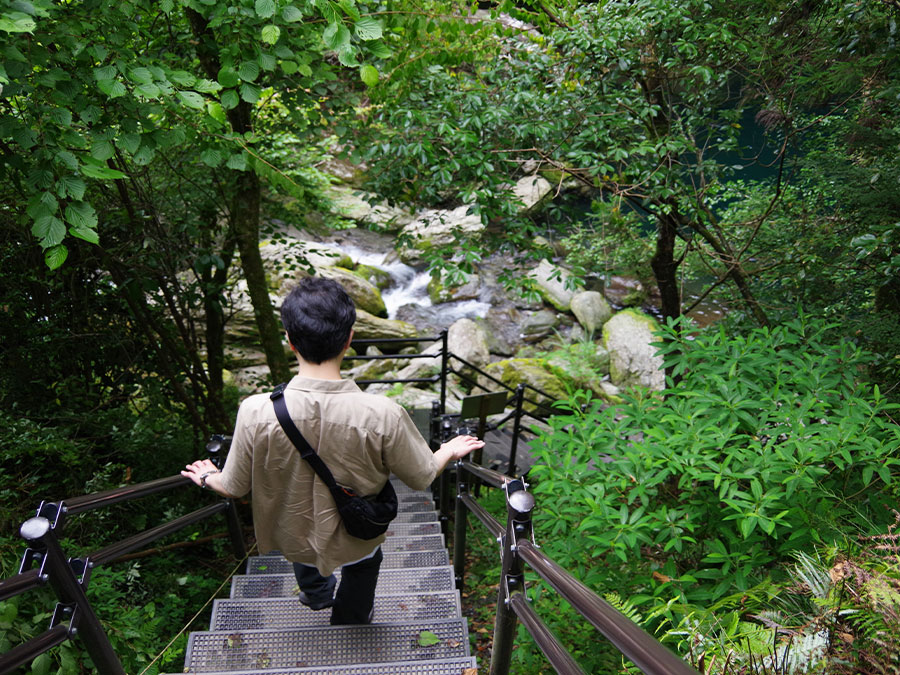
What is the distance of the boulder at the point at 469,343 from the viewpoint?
10984mm

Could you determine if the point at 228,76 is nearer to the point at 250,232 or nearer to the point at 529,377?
the point at 250,232

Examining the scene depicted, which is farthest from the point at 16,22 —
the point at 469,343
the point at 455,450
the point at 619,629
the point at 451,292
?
the point at 451,292

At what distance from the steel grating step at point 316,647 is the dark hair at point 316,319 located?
129 centimetres

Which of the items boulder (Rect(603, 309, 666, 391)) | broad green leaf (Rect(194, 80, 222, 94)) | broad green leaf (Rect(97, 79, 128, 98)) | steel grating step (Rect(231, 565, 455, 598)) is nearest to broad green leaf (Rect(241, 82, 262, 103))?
broad green leaf (Rect(194, 80, 222, 94))

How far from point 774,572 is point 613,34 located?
3438 mm

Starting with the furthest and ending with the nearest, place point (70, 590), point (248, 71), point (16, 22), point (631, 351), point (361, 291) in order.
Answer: point (361, 291) < point (631, 351) < point (248, 71) < point (70, 590) < point (16, 22)

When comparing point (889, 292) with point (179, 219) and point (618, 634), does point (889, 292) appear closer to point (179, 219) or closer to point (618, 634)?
point (618, 634)

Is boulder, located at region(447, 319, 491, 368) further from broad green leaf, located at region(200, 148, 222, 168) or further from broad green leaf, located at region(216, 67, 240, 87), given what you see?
broad green leaf, located at region(216, 67, 240, 87)

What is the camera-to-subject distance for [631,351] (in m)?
10.8

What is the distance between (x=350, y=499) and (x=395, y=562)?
1710 mm

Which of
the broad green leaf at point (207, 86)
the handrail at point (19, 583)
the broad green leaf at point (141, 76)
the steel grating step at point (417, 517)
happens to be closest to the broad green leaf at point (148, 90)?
the broad green leaf at point (141, 76)

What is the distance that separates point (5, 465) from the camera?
351cm

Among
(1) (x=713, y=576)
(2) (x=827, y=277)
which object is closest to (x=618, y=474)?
(1) (x=713, y=576)

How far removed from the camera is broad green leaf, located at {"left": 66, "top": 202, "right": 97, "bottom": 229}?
170cm
